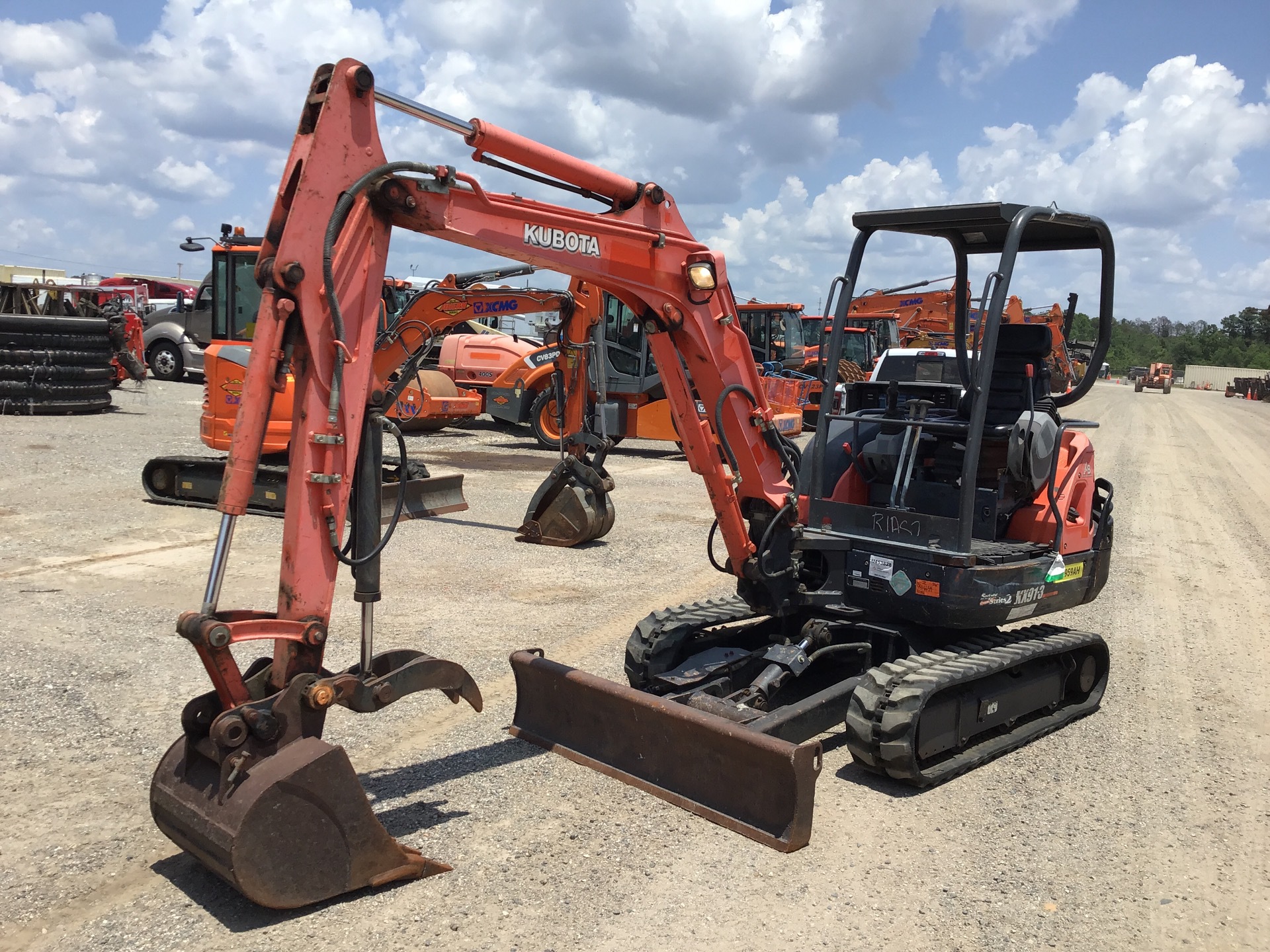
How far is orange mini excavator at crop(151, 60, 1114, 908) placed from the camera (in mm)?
3799

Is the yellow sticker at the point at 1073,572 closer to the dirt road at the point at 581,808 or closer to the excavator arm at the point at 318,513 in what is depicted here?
the dirt road at the point at 581,808

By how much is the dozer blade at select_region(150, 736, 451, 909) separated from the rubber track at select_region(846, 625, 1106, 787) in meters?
2.21

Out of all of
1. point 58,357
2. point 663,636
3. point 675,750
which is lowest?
point 675,750

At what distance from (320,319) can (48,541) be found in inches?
270

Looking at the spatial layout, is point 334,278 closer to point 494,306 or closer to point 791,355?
point 494,306

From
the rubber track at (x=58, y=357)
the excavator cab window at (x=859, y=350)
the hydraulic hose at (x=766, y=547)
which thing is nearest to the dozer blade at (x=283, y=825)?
the hydraulic hose at (x=766, y=547)

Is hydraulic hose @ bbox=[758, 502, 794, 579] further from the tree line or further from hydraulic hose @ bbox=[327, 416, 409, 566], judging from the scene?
the tree line

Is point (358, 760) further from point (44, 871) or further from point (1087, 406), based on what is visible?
point (1087, 406)

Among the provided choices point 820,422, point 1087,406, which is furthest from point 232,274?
point 1087,406

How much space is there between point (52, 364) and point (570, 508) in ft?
37.7

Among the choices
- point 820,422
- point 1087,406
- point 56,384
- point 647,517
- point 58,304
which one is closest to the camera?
point 820,422

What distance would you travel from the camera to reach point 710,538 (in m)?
6.14

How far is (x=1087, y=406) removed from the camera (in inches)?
1502

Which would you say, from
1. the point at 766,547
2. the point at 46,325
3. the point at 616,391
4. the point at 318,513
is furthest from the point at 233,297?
the point at 318,513
